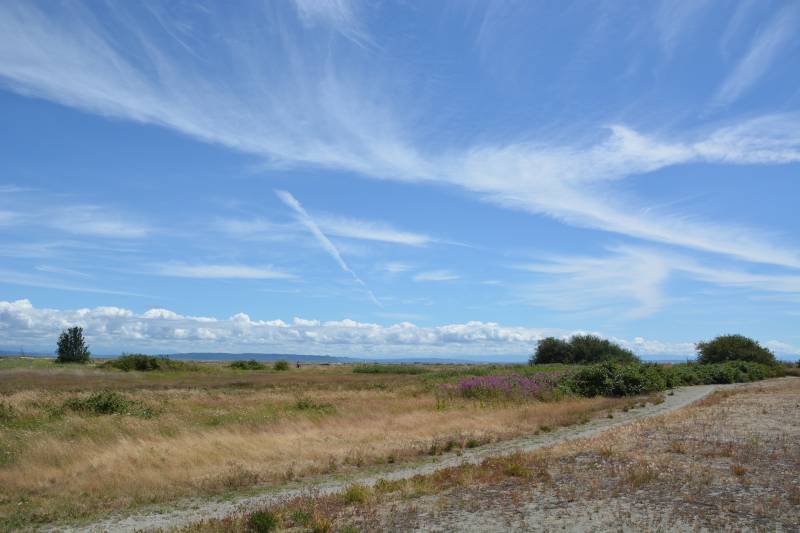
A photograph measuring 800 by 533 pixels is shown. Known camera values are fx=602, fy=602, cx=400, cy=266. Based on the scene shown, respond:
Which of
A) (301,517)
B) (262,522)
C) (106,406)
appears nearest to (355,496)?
(301,517)

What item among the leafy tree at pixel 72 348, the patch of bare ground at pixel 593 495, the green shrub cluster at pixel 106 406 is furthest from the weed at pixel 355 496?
the leafy tree at pixel 72 348

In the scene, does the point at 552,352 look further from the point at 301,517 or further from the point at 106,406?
the point at 301,517

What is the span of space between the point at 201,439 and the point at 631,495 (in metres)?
16.3

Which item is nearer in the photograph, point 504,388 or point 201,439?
point 201,439

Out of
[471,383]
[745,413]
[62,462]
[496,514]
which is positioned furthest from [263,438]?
[471,383]

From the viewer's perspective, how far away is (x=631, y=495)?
12930 mm

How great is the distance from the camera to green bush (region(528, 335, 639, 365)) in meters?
97.8

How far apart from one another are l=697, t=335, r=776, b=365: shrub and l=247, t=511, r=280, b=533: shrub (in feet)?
307

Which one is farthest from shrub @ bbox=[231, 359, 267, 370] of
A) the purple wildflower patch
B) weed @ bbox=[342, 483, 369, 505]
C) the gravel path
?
weed @ bbox=[342, 483, 369, 505]

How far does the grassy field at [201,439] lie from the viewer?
16.6m

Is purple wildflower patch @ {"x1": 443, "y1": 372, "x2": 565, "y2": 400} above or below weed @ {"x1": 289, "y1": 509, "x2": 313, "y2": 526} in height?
above

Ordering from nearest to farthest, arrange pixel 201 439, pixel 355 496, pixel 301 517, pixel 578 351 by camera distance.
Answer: pixel 301 517
pixel 355 496
pixel 201 439
pixel 578 351

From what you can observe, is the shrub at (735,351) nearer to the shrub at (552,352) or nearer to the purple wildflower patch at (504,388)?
the shrub at (552,352)

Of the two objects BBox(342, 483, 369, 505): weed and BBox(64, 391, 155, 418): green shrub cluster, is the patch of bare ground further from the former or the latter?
BBox(64, 391, 155, 418): green shrub cluster
